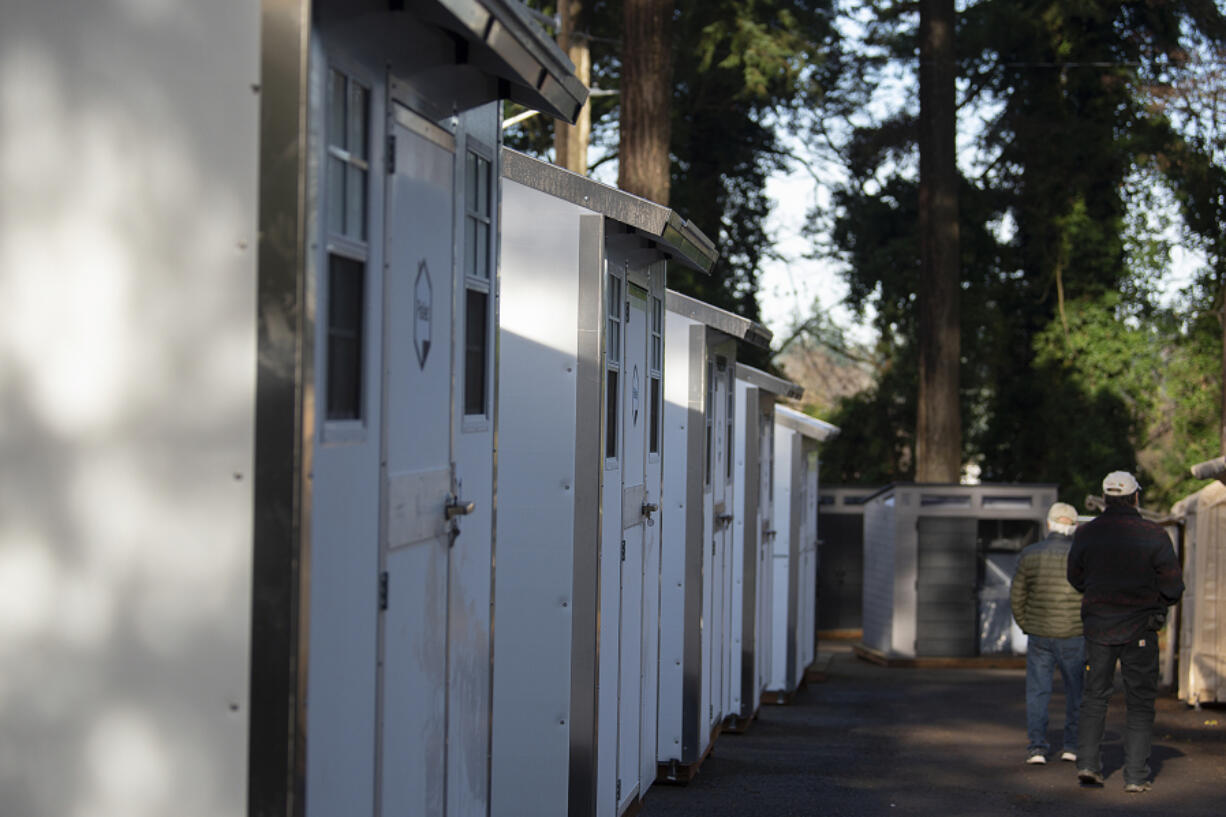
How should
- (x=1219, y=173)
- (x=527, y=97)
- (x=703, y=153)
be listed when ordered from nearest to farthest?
(x=527, y=97) → (x=1219, y=173) → (x=703, y=153)

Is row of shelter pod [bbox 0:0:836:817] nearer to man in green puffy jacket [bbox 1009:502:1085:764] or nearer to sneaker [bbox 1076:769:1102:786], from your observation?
sneaker [bbox 1076:769:1102:786]

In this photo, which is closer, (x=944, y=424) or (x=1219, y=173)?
(x=944, y=424)

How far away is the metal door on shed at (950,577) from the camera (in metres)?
21.8

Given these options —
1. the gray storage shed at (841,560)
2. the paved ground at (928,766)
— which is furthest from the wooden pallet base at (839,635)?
the paved ground at (928,766)

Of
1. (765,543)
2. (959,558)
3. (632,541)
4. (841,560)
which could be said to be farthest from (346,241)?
(841,560)

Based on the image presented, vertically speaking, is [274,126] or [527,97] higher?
[527,97]

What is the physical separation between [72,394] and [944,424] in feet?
76.2

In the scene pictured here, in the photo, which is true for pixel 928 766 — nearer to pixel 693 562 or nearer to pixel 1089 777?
pixel 1089 777

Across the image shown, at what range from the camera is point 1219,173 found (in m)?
27.7

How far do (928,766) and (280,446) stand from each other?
31.8 feet

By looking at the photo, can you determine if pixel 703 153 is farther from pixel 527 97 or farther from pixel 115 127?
pixel 115 127

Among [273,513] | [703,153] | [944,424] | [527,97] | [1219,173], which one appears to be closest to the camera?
[273,513]

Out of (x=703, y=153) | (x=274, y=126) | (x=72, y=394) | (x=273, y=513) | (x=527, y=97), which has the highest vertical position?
(x=703, y=153)

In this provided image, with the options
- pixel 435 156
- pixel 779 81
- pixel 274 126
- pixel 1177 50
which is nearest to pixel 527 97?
pixel 435 156
